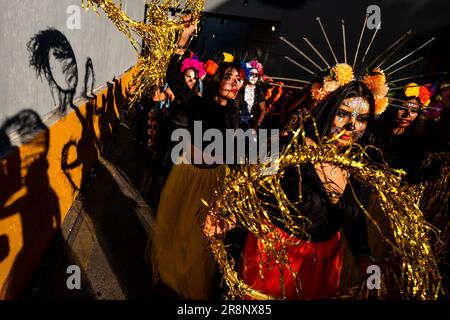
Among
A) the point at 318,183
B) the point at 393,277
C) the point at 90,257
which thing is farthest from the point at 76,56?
the point at 393,277

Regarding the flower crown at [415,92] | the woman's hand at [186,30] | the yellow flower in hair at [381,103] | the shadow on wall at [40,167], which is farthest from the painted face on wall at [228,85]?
the flower crown at [415,92]

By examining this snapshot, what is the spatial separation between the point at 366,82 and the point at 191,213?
1909 millimetres

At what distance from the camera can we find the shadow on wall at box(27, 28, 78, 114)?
2.87 meters

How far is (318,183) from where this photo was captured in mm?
1816

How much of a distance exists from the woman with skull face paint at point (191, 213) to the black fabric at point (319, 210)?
3.59 ft

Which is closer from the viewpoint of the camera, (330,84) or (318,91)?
(330,84)

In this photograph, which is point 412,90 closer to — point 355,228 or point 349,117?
point 349,117

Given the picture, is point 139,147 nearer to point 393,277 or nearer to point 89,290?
point 89,290

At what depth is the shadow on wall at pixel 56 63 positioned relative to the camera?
2869 mm

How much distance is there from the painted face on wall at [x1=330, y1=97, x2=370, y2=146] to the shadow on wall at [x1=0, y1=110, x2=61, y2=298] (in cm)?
215

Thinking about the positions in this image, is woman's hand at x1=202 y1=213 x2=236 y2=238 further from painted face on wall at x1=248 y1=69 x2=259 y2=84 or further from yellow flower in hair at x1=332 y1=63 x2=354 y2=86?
painted face on wall at x1=248 y1=69 x2=259 y2=84

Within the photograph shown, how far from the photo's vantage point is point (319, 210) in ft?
6.04

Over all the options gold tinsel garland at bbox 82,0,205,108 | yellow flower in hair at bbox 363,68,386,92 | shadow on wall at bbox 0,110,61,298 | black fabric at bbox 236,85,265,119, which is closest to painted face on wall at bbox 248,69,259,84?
black fabric at bbox 236,85,265,119

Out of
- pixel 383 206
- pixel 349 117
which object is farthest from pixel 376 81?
pixel 383 206
